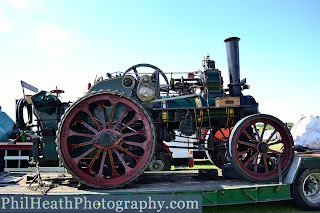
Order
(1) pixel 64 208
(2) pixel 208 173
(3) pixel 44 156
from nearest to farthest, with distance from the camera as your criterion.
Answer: (1) pixel 64 208 < (3) pixel 44 156 < (2) pixel 208 173

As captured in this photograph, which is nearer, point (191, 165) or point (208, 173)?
point (208, 173)

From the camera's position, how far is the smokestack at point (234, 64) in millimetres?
6266

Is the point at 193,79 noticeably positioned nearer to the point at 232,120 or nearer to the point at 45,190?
the point at 232,120

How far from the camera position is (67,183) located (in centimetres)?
561

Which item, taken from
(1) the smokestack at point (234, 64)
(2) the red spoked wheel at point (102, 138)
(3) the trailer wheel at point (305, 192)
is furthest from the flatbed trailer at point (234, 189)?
(1) the smokestack at point (234, 64)

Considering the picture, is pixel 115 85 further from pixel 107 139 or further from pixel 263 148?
pixel 263 148

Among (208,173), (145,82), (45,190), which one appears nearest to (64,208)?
(45,190)

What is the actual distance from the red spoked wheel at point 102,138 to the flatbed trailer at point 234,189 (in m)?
0.29

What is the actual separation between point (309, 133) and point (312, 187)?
1.26 meters

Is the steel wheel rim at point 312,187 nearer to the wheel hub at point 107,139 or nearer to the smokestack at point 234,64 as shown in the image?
the smokestack at point 234,64

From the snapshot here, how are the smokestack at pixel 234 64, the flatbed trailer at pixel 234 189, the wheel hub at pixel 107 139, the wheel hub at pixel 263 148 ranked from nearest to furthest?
the flatbed trailer at pixel 234 189
the wheel hub at pixel 107 139
the wheel hub at pixel 263 148
the smokestack at pixel 234 64

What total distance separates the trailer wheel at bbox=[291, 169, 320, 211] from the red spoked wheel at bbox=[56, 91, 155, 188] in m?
2.96

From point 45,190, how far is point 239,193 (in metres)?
3.50

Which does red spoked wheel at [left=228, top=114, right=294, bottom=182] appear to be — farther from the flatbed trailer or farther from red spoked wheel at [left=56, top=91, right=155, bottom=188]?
red spoked wheel at [left=56, top=91, right=155, bottom=188]
